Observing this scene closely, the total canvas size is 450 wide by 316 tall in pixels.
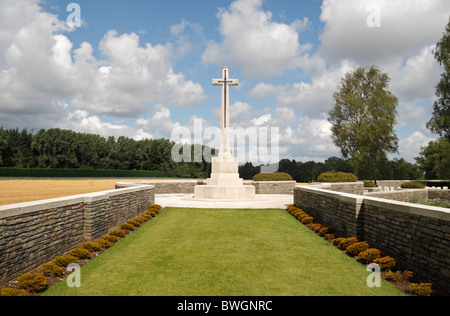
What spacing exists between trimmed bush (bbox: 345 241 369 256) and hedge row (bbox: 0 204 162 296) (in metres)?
6.41

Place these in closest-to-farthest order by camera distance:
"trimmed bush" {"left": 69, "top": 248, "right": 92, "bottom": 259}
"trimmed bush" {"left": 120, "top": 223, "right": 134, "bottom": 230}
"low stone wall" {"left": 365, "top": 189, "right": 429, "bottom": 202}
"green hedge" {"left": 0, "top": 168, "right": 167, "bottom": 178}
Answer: "trimmed bush" {"left": 69, "top": 248, "right": 92, "bottom": 259} < "trimmed bush" {"left": 120, "top": 223, "right": 134, "bottom": 230} < "low stone wall" {"left": 365, "top": 189, "right": 429, "bottom": 202} < "green hedge" {"left": 0, "top": 168, "right": 167, "bottom": 178}

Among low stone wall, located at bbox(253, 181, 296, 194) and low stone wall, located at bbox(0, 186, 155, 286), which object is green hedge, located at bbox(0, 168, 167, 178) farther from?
low stone wall, located at bbox(0, 186, 155, 286)

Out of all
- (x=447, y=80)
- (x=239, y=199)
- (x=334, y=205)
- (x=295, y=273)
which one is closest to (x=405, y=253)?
(x=295, y=273)

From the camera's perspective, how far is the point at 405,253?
604 centimetres

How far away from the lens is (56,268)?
5.75 m

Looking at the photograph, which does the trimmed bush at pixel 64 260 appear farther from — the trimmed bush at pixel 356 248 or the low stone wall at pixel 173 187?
the low stone wall at pixel 173 187

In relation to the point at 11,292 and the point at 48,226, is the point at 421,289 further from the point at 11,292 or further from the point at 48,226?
the point at 48,226

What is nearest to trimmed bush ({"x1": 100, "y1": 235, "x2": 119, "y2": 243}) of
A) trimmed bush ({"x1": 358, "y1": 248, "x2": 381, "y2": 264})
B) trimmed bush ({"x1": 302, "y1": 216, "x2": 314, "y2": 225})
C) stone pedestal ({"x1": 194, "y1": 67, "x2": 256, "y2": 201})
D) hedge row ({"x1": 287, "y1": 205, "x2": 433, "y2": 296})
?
hedge row ({"x1": 287, "y1": 205, "x2": 433, "y2": 296})

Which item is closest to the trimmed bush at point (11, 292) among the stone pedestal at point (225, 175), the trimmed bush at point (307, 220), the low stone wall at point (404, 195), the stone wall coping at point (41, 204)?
the stone wall coping at point (41, 204)

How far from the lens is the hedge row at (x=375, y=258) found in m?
5.00

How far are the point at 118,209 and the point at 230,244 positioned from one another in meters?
4.55

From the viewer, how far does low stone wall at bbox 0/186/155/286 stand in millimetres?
5246

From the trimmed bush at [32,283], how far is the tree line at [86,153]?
58668 millimetres
